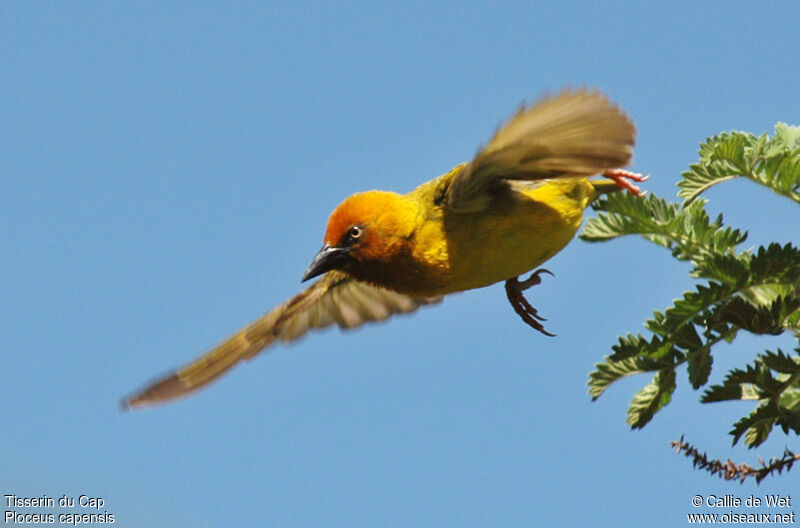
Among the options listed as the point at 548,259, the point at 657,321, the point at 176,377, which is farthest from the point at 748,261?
the point at 176,377

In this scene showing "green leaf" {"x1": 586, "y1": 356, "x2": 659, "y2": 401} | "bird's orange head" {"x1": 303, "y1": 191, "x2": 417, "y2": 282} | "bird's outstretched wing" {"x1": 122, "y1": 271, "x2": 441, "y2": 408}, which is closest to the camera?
"green leaf" {"x1": 586, "y1": 356, "x2": 659, "y2": 401}

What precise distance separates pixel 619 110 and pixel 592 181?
49.6 inches

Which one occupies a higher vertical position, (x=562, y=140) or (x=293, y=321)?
(x=293, y=321)

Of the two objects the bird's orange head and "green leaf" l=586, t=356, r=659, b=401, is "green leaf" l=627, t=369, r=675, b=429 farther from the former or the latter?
the bird's orange head

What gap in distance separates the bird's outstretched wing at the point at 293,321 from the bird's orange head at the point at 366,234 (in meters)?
0.70

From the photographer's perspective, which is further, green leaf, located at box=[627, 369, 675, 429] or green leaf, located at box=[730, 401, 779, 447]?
green leaf, located at box=[627, 369, 675, 429]

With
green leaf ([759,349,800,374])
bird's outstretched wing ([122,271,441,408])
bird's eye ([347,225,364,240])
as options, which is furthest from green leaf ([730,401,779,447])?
bird's outstretched wing ([122,271,441,408])

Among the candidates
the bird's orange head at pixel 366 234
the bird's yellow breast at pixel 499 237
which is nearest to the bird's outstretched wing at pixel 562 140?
the bird's yellow breast at pixel 499 237

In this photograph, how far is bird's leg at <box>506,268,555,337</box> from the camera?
4.90m

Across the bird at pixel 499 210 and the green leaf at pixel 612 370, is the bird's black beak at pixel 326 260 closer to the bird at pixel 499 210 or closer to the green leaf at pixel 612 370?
the bird at pixel 499 210

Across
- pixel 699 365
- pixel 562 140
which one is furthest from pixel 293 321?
pixel 699 365

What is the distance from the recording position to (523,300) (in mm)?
4953

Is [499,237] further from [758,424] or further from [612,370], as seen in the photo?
[758,424]

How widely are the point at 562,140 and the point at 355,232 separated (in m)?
1.27
